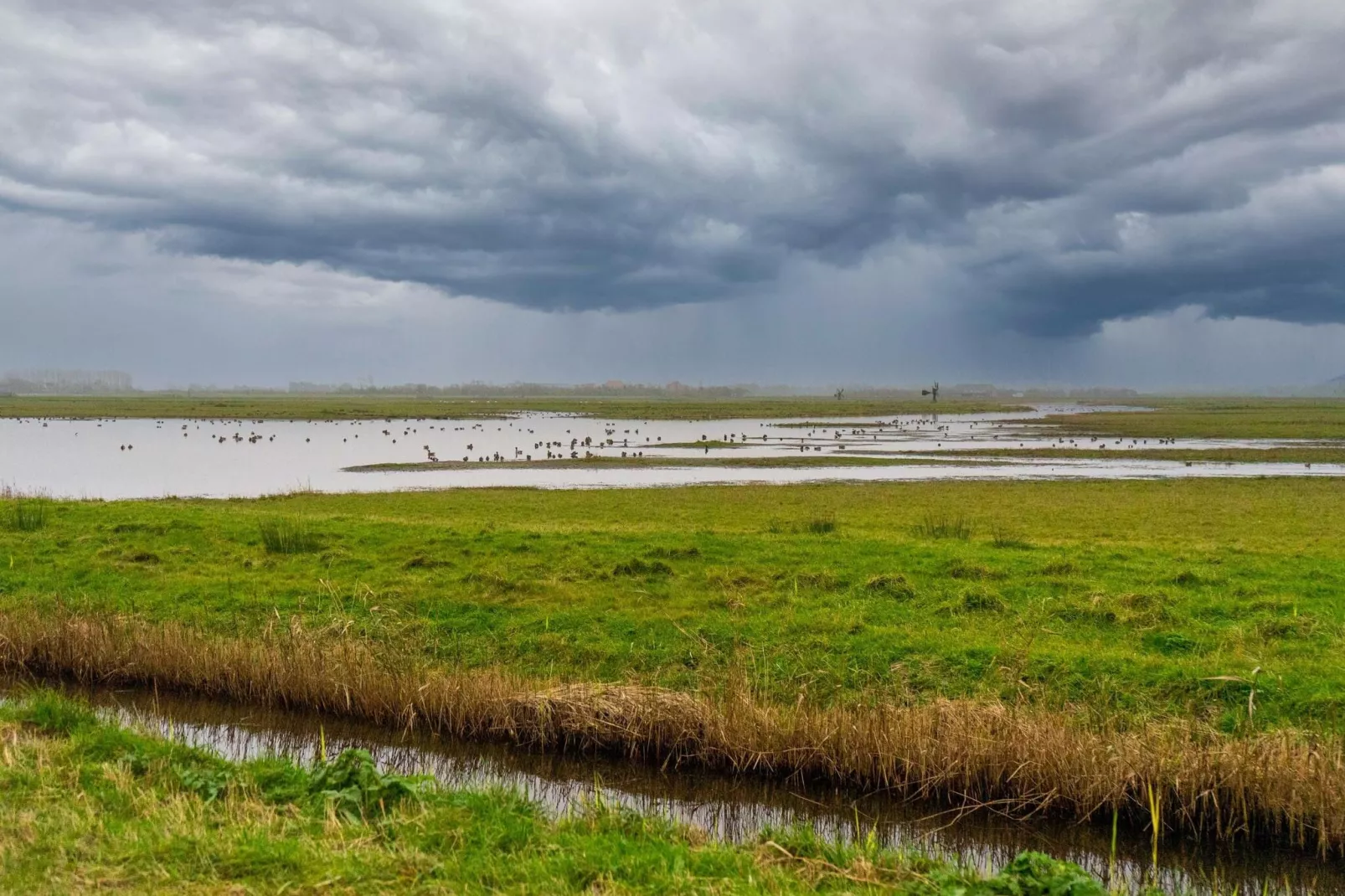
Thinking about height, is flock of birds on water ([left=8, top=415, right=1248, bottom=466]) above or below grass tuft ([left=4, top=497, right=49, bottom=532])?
above

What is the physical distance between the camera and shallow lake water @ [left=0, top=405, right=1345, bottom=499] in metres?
52.3

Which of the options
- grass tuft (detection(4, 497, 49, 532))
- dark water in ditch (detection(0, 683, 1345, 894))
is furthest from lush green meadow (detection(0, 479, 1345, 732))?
dark water in ditch (detection(0, 683, 1345, 894))

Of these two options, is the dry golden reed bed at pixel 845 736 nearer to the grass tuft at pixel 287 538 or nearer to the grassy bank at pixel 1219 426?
the grass tuft at pixel 287 538

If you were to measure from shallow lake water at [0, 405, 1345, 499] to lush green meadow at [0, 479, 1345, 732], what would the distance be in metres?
22.4

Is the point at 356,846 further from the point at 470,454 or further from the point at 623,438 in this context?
the point at 623,438

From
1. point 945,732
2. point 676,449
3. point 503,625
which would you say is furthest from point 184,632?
point 676,449

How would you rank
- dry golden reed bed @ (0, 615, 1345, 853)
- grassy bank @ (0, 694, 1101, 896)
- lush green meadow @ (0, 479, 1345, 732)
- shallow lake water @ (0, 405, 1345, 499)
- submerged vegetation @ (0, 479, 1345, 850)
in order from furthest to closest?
shallow lake water @ (0, 405, 1345, 499)
lush green meadow @ (0, 479, 1345, 732)
submerged vegetation @ (0, 479, 1345, 850)
dry golden reed bed @ (0, 615, 1345, 853)
grassy bank @ (0, 694, 1101, 896)

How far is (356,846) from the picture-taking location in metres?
8.39

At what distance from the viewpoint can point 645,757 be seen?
12930mm

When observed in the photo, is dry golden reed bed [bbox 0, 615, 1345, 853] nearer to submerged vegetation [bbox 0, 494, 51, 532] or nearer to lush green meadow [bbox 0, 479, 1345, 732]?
lush green meadow [bbox 0, 479, 1345, 732]

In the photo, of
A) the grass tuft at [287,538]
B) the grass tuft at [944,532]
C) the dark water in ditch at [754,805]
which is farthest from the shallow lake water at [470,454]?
the dark water in ditch at [754,805]

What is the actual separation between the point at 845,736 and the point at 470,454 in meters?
65.4

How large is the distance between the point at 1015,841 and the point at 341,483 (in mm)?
47343

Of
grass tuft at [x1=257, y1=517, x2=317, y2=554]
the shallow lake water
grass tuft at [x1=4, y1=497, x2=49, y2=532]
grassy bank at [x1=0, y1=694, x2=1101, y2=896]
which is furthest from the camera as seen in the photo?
the shallow lake water
